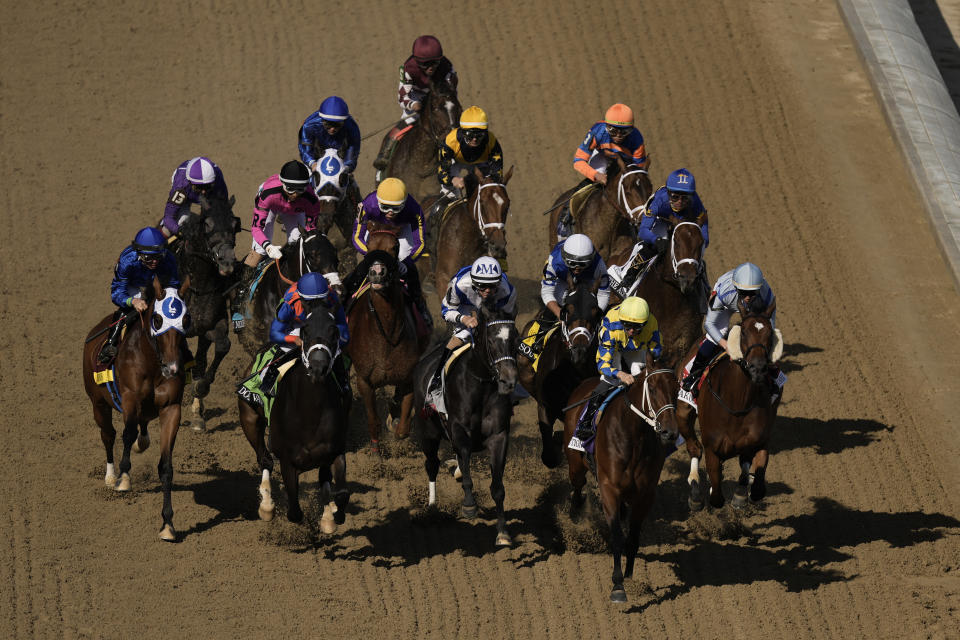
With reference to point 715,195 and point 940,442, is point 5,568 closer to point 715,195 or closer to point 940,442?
point 940,442

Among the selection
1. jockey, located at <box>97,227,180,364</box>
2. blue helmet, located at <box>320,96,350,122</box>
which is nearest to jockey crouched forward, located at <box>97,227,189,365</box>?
jockey, located at <box>97,227,180,364</box>

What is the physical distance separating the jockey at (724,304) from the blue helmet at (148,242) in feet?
17.4

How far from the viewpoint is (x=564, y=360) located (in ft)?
47.9

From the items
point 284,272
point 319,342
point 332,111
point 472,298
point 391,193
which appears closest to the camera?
point 319,342

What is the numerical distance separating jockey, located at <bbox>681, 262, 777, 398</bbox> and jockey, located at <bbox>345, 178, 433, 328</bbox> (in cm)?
290

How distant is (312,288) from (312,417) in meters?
1.16

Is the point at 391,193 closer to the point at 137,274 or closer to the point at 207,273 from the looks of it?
the point at 207,273

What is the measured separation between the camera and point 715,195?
73.3ft

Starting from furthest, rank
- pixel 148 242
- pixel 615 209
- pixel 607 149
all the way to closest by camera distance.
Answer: pixel 607 149, pixel 615 209, pixel 148 242

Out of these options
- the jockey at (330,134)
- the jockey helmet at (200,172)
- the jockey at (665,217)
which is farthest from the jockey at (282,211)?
the jockey at (665,217)

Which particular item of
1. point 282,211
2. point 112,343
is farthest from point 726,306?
point 112,343

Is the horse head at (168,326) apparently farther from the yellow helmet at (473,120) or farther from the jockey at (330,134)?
the yellow helmet at (473,120)

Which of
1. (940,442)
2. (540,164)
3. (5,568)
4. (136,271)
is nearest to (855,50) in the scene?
(540,164)

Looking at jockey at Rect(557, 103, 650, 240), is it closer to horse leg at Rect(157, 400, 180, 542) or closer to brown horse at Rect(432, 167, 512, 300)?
brown horse at Rect(432, 167, 512, 300)
